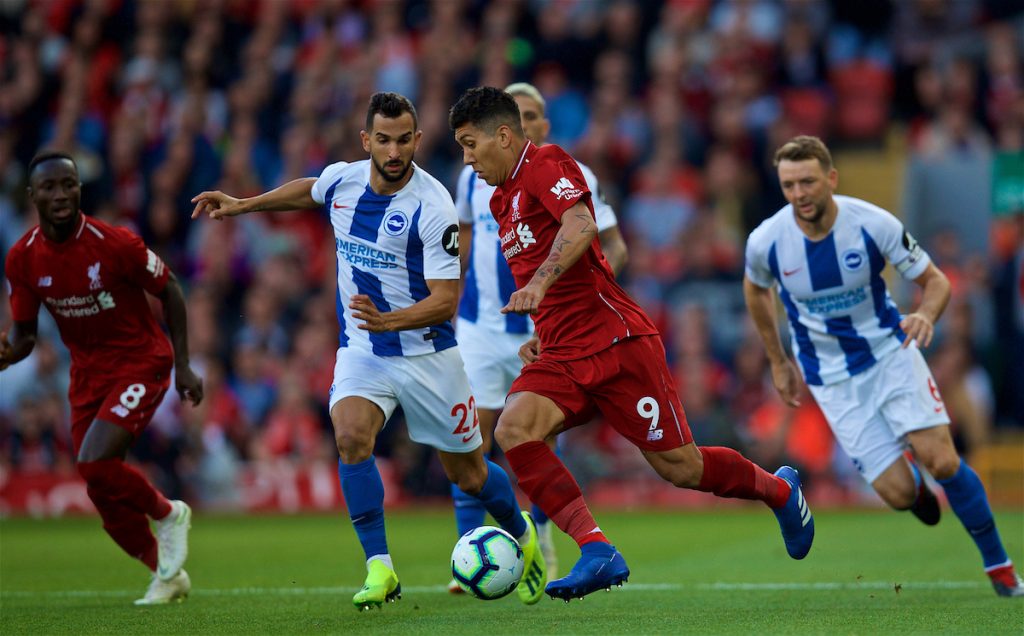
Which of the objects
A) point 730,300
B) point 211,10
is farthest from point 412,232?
point 211,10

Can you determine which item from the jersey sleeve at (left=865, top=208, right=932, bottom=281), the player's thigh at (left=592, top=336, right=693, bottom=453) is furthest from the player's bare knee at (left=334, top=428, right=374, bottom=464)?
the jersey sleeve at (left=865, top=208, right=932, bottom=281)

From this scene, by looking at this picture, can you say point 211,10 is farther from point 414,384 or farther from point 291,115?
point 414,384

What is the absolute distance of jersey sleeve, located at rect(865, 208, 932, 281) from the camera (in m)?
8.25

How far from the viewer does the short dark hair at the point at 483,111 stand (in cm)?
705

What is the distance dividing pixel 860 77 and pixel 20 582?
11.9 m

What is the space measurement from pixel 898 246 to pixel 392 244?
9.25ft

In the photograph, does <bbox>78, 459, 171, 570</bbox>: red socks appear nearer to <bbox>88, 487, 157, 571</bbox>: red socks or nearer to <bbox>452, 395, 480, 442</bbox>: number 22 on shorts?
<bbox>88, 487, 157, 571</bbox>: red socks

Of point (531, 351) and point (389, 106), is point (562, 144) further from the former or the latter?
point (531, 351)

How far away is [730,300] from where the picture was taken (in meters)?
16.0

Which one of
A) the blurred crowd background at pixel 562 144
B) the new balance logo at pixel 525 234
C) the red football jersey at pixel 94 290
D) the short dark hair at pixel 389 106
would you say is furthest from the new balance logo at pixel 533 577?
the blurred crowd background at pixel 562 144

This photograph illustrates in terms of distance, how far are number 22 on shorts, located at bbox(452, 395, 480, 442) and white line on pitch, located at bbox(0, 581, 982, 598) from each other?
4.41 feet

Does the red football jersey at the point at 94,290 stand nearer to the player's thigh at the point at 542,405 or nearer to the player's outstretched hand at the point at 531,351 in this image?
the player's outstretched hand at the point at 531,351

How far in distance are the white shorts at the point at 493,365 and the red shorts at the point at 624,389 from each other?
→ 2.24m

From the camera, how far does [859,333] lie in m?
8.60
